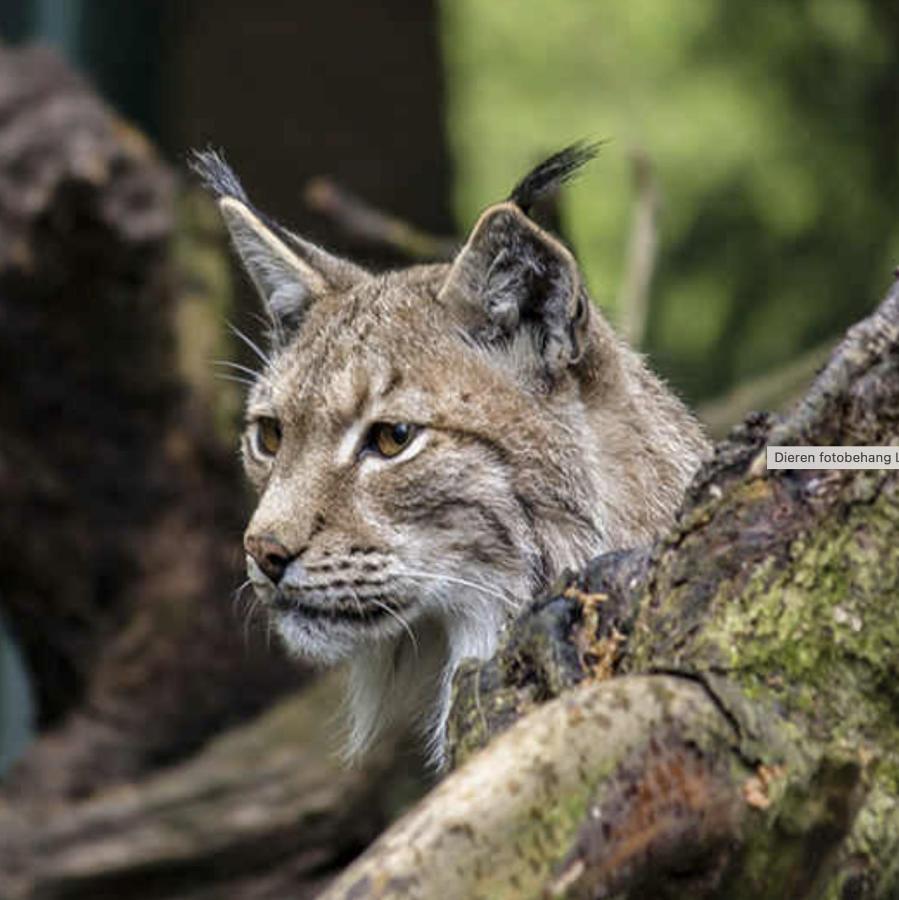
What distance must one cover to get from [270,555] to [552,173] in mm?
929

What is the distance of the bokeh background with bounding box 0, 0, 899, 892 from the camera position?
978cm

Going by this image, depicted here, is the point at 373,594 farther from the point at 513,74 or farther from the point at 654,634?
the point at 513,74

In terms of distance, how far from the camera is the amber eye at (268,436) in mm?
4230

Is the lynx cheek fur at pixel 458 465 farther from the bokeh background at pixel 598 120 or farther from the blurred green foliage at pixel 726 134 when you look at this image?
the blurred green foliage at pixel 726 134

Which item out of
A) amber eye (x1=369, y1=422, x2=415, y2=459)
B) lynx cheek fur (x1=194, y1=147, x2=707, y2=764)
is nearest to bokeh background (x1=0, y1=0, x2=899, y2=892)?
lynx cheek fur (x1=194, y1=147, x2=707, y2=764)

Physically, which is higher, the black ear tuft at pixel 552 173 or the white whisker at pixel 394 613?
the black ear tuft at pixel 552 173

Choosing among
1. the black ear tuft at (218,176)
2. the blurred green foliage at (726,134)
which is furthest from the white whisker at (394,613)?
the blurred green foliage at (726,134)

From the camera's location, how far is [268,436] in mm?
4266

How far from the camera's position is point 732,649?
105 inches

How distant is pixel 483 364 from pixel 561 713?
66.7 inches

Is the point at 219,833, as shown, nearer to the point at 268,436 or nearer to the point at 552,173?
the point at 268,436

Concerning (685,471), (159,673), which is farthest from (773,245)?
(685,471)

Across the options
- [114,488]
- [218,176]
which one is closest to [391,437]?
[218,176]

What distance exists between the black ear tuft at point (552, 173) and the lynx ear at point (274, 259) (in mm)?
814
